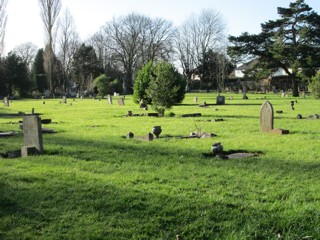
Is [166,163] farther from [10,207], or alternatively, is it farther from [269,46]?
[269,46]

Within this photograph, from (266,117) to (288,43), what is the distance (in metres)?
44.3

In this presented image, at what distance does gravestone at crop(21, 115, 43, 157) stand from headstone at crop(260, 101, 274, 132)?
23.5 ft

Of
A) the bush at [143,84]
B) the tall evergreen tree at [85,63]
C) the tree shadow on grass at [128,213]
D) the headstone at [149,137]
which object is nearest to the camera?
the tree shadow on grass at [128,213]

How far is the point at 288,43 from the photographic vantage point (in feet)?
174

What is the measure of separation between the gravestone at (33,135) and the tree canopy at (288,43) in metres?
46.1

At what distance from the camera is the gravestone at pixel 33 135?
8734mm

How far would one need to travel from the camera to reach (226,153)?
8.69 metres

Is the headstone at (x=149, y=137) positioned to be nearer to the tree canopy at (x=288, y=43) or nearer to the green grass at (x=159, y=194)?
the green grass at (x=159, y=194)

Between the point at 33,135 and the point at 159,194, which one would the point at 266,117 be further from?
the point at 159,194

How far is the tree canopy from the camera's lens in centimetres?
5003

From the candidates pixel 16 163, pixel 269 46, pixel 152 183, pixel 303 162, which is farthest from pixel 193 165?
pixel 269 46

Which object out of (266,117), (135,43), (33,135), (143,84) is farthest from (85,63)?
(33,135)

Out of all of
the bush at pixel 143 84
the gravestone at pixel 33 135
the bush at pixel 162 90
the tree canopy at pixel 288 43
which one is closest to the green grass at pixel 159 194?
the gravestone at pixel 33 135

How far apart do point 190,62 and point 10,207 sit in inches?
3297
